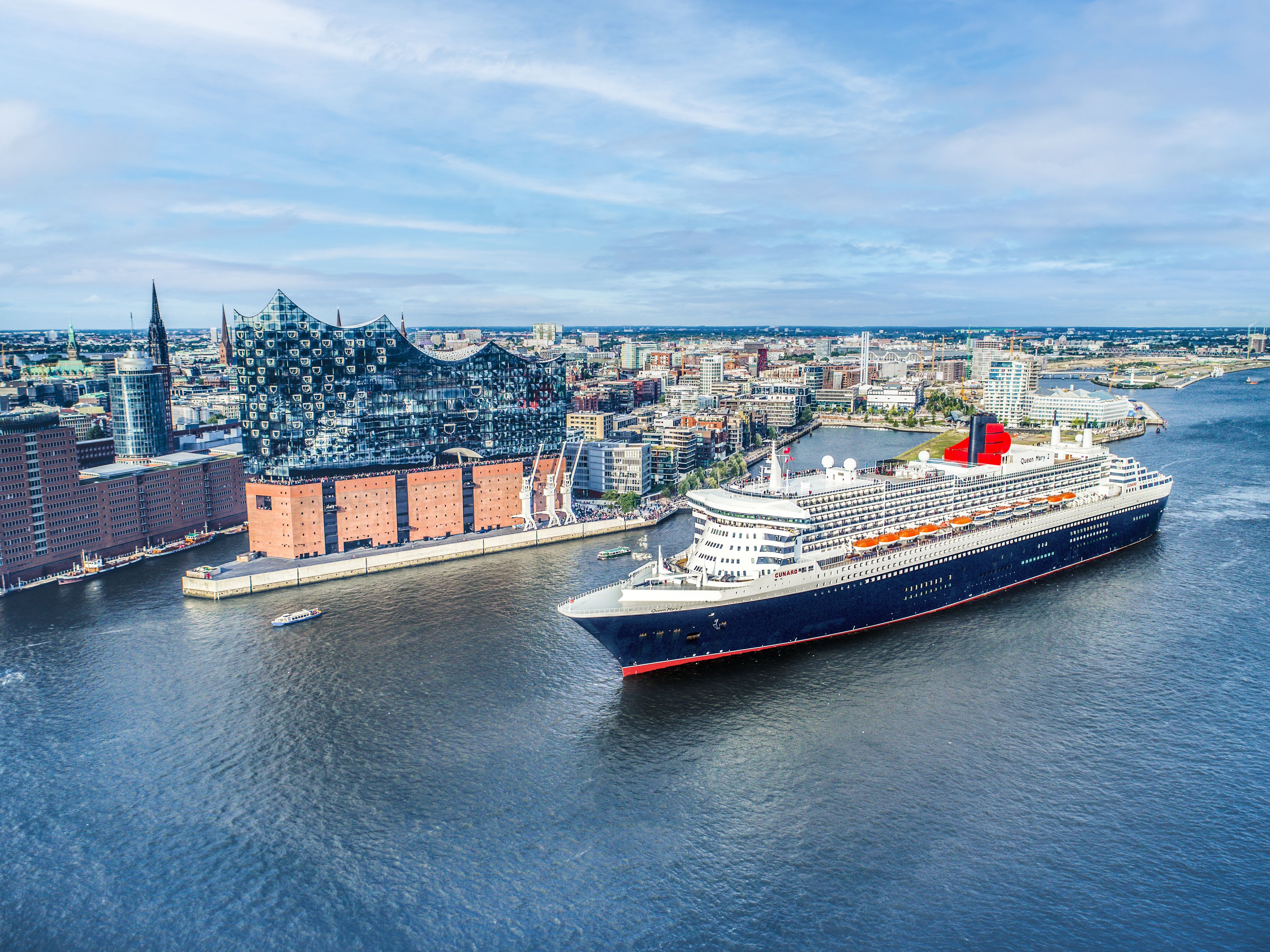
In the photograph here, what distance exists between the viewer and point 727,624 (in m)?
30.2

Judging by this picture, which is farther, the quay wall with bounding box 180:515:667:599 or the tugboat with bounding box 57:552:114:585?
the tugboat with bounding box 57:552:114:585

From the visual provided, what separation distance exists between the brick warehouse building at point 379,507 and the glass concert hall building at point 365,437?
0.06 metres

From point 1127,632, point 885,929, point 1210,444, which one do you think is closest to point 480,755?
point 885,929

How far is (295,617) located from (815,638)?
2182 cm

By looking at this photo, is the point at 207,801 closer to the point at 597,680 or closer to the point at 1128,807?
the point at 597,680

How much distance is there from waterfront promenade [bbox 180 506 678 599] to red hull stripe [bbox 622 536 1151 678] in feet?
67.3

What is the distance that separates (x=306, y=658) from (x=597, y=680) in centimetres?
1147

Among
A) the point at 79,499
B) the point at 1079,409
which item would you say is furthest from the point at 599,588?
the point at 1079,409

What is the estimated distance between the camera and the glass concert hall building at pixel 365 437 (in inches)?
1807

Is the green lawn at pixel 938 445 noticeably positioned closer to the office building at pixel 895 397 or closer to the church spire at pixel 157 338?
the office building at pixel 895 397

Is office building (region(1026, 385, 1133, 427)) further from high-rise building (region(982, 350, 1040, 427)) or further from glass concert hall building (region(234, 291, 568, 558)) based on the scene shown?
glass concert hall building (region(234, 291, 568, 558))

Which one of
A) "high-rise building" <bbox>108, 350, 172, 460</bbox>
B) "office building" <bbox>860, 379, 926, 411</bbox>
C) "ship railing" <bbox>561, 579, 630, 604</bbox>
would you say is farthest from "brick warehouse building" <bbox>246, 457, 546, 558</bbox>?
"office building" <bbox>860, 379, 926, 411</bbox>

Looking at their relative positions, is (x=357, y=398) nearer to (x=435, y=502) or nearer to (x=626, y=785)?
(x=435, y=502)

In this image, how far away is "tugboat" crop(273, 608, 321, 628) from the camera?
3606 centimetres
